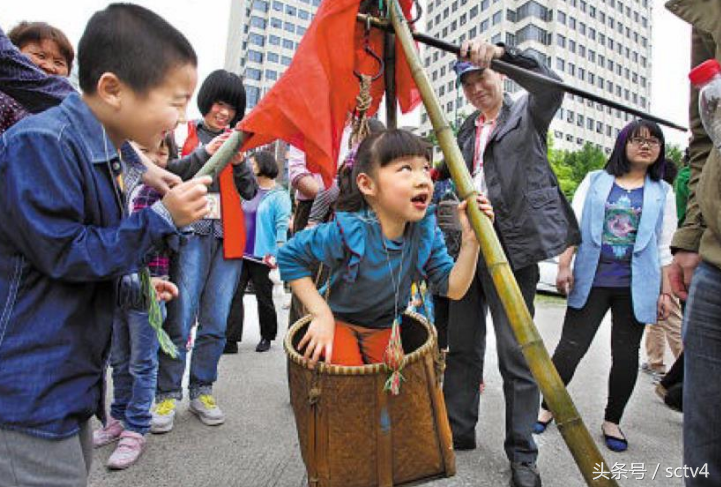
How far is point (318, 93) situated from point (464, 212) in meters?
0.64

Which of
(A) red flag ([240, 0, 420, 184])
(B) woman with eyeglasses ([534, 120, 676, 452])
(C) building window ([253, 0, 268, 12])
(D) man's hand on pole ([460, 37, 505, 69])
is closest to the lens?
(A) red flag ([240, 0, 420, 184])

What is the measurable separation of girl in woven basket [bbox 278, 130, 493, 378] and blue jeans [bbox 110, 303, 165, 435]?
1.13m

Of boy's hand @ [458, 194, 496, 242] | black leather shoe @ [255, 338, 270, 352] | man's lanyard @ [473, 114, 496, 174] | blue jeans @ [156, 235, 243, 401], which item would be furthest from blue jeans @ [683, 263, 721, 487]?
black leather shoe @ [255, 338, 270, 352]

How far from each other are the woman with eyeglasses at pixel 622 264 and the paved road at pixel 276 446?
0.32 meters

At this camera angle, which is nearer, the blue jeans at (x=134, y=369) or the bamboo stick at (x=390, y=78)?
the bamboo stick at (x=390, y=78)

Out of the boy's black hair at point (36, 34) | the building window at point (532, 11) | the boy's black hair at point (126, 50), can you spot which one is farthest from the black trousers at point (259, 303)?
the building window at point (532, 11)

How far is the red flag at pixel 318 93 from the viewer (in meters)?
1.54

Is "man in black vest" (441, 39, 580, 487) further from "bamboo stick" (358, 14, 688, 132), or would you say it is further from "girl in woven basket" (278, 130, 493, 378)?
"girl in woven basket" (278, 130, 493, 378)

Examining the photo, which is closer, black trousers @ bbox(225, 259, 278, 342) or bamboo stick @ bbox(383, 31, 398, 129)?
bamboo stick @ bbox(383, 31, 398, 129)

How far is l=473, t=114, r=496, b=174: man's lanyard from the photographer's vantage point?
271cm

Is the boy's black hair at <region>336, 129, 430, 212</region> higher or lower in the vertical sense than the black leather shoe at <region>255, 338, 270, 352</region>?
higher

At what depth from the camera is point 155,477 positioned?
219cm

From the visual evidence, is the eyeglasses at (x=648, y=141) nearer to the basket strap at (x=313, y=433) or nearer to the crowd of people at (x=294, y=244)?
the crowd of people at (x=294, y=244)

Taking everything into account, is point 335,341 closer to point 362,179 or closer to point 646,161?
point 362,179
